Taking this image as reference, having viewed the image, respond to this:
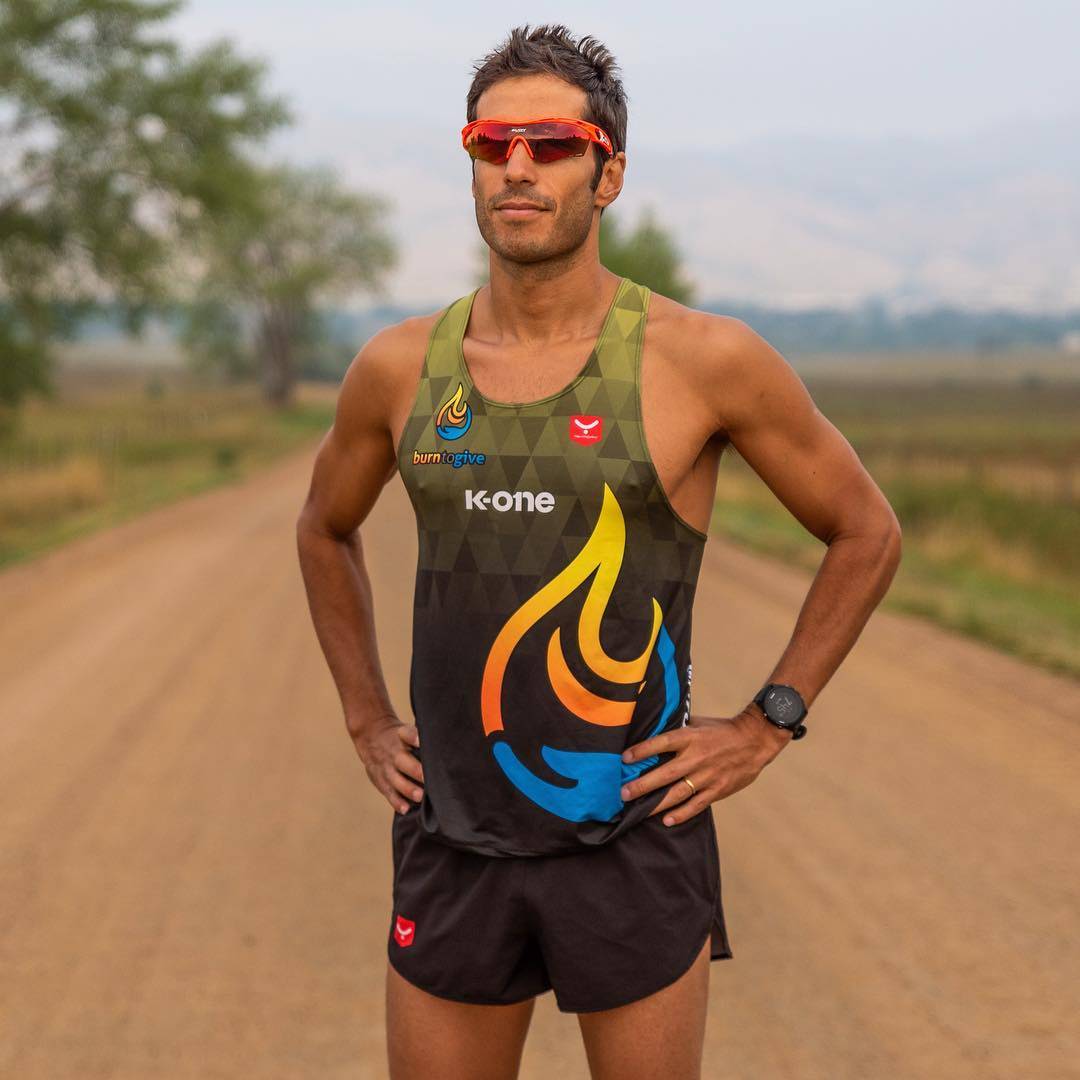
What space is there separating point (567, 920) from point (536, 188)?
1.15 meters

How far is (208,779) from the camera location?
6.66 meters

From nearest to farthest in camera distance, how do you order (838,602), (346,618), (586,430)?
(586,430) < (838,602) < (346,618)

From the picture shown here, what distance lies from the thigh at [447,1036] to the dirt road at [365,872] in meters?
1.67

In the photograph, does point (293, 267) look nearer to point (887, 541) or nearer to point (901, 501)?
point (901, 501)

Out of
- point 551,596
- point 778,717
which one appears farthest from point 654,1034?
point 551,596

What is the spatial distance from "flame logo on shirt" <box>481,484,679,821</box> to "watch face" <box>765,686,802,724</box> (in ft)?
0.90

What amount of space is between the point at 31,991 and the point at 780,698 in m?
3.03

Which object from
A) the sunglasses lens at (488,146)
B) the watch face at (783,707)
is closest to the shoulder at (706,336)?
the sunglasses lens at (488,146)

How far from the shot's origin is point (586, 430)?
220 cm

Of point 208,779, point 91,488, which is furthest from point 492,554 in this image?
point 91,488

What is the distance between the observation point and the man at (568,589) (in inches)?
87.0

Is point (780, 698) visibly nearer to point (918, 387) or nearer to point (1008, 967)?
point (1008, 967)

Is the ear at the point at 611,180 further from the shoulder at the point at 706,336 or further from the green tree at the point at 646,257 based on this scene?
the green tree at the point at 646,257

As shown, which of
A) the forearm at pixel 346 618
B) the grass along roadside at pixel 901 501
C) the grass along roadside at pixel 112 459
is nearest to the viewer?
the forearm at pixel 346 618
